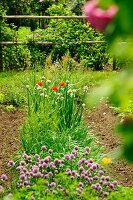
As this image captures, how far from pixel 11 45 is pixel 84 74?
84.9 inches

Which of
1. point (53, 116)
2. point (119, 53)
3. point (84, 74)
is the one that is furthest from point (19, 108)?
point (119, 53)

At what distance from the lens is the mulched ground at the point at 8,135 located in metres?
5.65

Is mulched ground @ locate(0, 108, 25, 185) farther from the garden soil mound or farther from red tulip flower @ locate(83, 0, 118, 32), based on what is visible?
red tulip flower @ locate(83, 0, 118, 32)

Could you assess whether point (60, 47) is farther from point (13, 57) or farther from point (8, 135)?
point (8, 135)

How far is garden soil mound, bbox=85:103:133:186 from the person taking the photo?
5391mm

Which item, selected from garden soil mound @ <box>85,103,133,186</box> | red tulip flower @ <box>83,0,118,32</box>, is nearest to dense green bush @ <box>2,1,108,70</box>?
garden soil mound @ <box>85,103,133,186</box>

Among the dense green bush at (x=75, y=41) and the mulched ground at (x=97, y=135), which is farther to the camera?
the dense green bush at (x=75, y=41)

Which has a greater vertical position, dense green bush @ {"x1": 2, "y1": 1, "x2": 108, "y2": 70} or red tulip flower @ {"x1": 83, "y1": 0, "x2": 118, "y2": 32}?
red tulip flower @ {"x1": 83, "y1": 0, "x2": 118, "y2": 32}

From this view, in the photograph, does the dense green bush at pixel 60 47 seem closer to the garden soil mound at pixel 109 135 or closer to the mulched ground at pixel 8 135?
the garden soil mound at pixel 109 135

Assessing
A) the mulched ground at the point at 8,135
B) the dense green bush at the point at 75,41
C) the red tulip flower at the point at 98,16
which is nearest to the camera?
the red tulip flower at the point at 98,16

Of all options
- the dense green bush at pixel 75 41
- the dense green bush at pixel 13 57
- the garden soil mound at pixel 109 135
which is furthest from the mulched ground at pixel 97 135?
the dense green bush at pixel 13 57

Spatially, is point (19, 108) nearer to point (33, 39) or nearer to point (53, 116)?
point (53, 116)

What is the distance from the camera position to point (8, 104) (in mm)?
7734

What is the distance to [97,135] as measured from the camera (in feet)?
21.5
